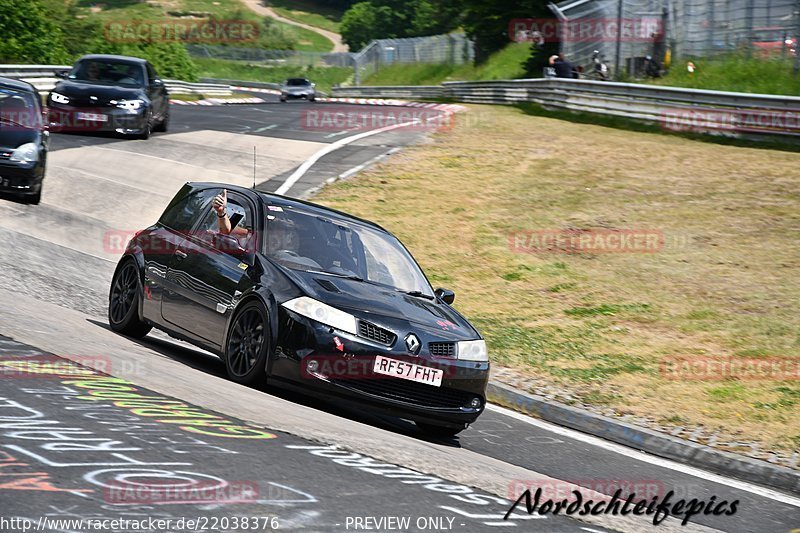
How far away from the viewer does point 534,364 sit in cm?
1146

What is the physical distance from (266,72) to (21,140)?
94.1 meters

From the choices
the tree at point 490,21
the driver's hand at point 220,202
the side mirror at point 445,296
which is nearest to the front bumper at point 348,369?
the side mirror at point 445,296

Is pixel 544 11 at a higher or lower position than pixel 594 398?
higher

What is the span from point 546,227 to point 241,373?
37.0 ft

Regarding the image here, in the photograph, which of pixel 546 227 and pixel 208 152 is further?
pixel 208 152

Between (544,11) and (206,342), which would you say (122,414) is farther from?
(544,11)

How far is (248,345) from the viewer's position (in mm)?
8297

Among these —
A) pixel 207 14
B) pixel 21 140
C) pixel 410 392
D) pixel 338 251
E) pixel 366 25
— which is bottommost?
pixel 410 392

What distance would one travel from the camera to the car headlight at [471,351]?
8297 millimetres

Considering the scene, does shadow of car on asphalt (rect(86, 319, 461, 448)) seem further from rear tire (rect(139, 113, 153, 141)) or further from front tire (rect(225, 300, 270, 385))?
rear tire (rect(139, 113, 153, 141))

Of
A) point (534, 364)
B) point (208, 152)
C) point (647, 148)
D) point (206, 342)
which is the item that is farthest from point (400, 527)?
point (647, 148)

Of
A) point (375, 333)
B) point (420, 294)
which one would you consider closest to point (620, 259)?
point (420, 294)

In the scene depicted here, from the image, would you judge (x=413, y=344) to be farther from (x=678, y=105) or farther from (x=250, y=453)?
(x=678, y=105)

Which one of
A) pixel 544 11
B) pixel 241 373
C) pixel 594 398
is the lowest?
pixel 594 398
